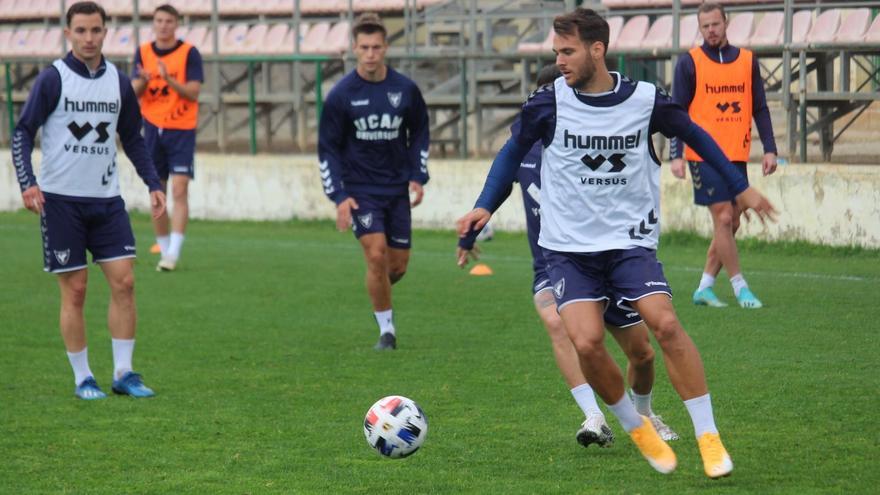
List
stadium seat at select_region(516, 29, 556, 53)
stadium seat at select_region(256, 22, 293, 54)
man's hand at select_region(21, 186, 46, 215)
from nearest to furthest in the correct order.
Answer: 1. man's hand at select_region(21, 186, 46, 215)
2. stadium seat at select_region(516, 29, 556, 53)
3. stadium seat at select_region(256, 22, 293, 54)

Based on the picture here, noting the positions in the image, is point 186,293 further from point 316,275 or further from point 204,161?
point 204,161

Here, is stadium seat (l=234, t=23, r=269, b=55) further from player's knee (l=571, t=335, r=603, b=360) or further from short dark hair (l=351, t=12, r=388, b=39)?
player's knee (l=571, t=335, r=603, b=360)

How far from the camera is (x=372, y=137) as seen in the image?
934 cm

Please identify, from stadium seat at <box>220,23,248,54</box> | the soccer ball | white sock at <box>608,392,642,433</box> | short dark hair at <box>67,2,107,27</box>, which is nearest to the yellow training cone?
short dark hair at <box>67,2,107,27</box>

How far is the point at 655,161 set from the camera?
596 cm

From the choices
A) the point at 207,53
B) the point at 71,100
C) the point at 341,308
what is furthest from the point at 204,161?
the point at 71,100

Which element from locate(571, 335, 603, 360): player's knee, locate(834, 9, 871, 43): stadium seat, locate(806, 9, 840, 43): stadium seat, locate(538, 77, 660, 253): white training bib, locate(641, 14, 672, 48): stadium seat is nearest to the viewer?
locate(571, 335, 603, 360): player's knee

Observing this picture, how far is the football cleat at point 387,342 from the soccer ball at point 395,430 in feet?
10.4

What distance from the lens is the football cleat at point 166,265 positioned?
536 inches

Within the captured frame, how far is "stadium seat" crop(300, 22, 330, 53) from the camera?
71.0 ft

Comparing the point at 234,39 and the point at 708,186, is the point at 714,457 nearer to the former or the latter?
the point at 708,186

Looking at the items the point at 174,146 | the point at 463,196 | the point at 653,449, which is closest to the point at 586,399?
the point at 653,449

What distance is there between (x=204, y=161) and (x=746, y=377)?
40.1 feet

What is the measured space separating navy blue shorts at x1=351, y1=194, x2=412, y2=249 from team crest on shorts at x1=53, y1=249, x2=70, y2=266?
2121 mm
